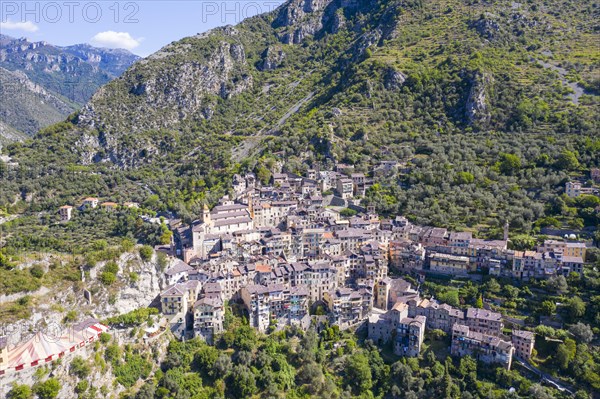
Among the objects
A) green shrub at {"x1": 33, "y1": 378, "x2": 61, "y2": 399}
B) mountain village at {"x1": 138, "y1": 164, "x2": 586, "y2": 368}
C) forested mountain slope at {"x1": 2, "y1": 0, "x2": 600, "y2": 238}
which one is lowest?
green shrub at {"x1": 33, "y1": 378, "x2": 61, "y2": 399}

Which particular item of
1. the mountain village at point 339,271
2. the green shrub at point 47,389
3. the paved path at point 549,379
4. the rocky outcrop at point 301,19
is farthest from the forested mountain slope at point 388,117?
the green shrub at point 47,389

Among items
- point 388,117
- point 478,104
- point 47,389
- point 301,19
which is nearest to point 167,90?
point 388,117

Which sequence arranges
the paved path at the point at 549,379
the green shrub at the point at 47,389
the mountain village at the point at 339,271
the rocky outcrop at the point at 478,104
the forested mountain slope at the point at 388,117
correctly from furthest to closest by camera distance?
the rocky outcrop at the point at 478,104 → the forested mountain slope at the point at 388,117 → the mountain village at the point at 339,271 → the paved path at the point at 549,379 → the green shrub at the point at 47,389

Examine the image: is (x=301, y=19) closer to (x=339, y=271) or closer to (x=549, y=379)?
(x=339, y=271)

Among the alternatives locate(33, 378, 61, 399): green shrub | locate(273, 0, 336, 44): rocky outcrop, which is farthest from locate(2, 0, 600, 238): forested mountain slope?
locate(33, 378, 61, 399): green shrub

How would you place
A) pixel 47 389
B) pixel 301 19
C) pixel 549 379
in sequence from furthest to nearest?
1. pixel 301 19
2. pixel 549 379
3. pixel 47 389

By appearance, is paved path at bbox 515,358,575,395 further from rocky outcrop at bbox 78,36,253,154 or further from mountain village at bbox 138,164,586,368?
rocky outcrop at bbox 78,36,253,154

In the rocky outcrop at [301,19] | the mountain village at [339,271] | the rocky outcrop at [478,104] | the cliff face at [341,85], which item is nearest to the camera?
the mountain village at [339,271]

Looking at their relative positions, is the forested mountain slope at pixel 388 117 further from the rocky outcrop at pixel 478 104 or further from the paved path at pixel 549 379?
the paved path at pixel 549 379

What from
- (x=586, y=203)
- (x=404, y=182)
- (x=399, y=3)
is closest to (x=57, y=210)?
(x=404, y=182)
